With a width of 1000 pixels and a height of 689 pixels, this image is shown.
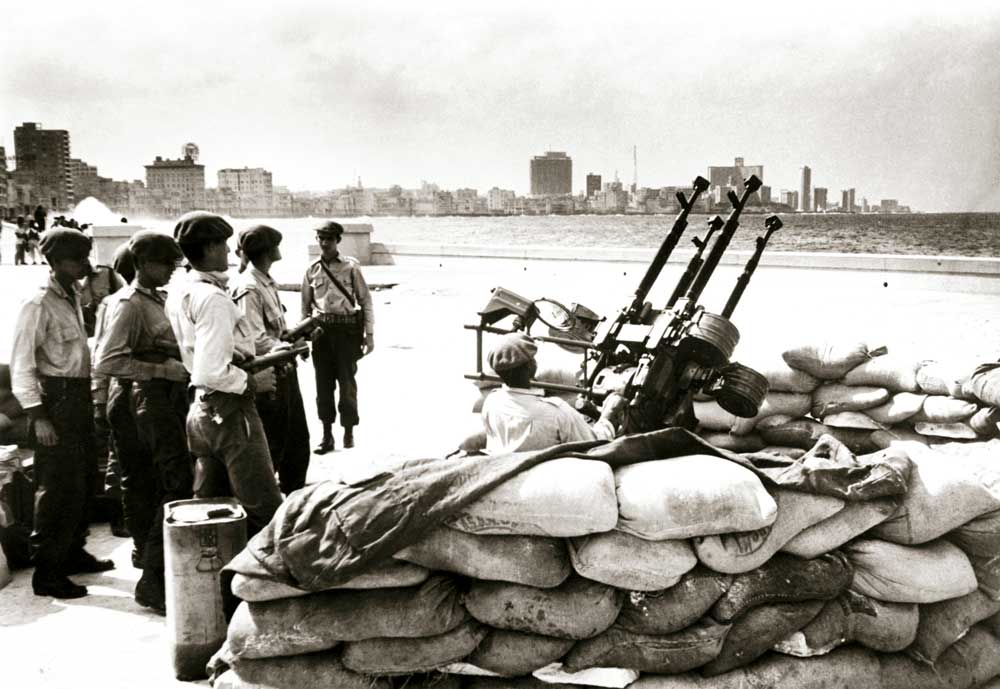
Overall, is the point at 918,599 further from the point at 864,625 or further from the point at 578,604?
the point at 578,604

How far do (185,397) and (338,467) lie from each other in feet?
6.60

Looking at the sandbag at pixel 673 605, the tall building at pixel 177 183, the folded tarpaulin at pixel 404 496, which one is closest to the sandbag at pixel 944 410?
the folded tarpaulin at pixel 404 496

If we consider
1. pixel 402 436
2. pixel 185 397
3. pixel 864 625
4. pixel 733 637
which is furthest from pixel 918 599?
pixel 402 436

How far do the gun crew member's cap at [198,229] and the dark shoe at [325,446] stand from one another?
3056 millimetres

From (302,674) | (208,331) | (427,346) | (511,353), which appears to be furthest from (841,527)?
(427,346)

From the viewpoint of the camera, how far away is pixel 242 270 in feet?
19.6

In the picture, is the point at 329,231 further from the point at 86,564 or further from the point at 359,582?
the point at 359,582

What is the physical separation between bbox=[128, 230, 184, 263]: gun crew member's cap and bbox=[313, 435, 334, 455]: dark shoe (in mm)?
2620

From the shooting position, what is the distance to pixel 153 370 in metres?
4.63

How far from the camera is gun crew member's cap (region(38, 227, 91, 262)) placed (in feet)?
15.1

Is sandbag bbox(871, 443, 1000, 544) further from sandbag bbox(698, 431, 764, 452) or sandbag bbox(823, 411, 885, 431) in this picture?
sandbag bbox(698, 431, 764, 452)

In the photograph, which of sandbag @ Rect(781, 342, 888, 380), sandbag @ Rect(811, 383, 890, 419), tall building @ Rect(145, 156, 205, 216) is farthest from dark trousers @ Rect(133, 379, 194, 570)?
tall building @ Rect(145, 156, 205, 216)

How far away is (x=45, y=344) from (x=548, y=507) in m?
2.69

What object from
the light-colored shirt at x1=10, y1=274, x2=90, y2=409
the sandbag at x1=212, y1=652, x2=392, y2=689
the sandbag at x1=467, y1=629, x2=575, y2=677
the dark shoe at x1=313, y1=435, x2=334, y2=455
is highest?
the light-colored shirt at x1=10, y1=274, x2=90, y2=409
